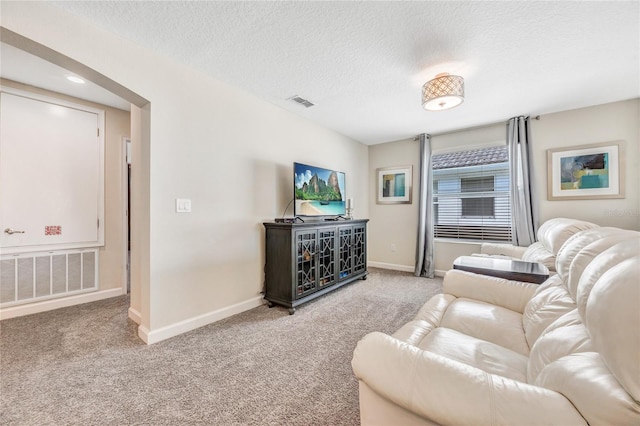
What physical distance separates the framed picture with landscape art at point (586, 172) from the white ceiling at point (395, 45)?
599 mm

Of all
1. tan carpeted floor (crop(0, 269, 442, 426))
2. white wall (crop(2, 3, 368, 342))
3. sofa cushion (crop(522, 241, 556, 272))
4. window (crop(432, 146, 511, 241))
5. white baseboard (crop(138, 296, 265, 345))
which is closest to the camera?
tan carpeted floor (crop(0, 269, 442, 426))

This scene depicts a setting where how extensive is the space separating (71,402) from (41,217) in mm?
2247

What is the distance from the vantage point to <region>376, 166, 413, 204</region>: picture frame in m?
4.59

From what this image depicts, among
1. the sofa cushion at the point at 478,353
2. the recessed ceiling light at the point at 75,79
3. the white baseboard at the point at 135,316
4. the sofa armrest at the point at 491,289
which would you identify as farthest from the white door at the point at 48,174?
the sofa armrest at the point at 491,289

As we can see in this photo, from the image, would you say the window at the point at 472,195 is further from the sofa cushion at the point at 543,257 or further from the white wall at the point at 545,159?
the sofa cushion at the point at 543,257

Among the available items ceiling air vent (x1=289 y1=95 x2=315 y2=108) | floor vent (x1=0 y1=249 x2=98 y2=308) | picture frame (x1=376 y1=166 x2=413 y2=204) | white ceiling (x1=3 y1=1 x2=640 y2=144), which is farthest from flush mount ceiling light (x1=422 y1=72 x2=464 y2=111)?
floor vent (x1=0 y1=249 x2=98 y2=308)

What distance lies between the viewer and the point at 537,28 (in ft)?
6.01

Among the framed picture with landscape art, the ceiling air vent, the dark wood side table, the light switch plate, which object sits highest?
the ceiling air vent

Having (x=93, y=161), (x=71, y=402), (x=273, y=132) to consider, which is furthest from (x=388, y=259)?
(x=93, y=161)

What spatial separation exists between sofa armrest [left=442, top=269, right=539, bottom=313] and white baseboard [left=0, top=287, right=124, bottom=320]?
380cm

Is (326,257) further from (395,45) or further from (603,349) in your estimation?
(603,349)

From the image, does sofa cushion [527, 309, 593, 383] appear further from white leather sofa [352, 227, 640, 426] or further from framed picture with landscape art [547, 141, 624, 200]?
framed picture with landscape art [547, 141, 624, 200]

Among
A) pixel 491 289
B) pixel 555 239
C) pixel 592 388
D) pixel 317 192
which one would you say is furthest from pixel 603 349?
pixel 317 192

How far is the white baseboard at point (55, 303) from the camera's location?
8.17ft
